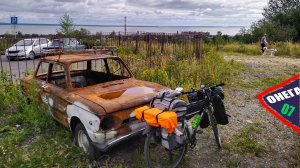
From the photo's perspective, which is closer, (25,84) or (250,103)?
(25,84)

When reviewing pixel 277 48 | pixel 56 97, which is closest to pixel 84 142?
pixel 56 97

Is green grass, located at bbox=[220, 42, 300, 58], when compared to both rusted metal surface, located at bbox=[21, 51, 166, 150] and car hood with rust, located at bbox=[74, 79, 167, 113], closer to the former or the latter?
car hood with rust, located at bbox=[74, 79, 167, 113]

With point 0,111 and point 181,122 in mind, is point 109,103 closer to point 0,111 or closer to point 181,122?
point 181,122

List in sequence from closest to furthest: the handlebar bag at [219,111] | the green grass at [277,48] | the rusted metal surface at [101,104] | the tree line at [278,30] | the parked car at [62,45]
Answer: the rusted metal surface at [101,104], the handlebar bag at [219,111], the parked car at [62,45], the green grass at [277,48], the tree line at [278,30]

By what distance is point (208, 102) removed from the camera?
197 inches

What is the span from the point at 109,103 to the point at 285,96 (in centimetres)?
234

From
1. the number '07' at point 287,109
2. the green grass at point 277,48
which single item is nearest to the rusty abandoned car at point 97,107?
the number '07' at point 287,109

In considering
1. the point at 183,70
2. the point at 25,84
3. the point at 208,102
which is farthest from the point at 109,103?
the point at 183,70

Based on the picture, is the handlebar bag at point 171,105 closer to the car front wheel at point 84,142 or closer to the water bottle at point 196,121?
the water bottle at point 196,121

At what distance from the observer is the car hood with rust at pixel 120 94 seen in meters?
4.73

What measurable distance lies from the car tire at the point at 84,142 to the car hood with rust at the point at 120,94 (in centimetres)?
51

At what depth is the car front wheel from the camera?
4.94 m

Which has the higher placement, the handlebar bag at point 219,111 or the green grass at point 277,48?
the green grass at point 277,48

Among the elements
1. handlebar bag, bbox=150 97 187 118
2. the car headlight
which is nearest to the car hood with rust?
the car headlight
